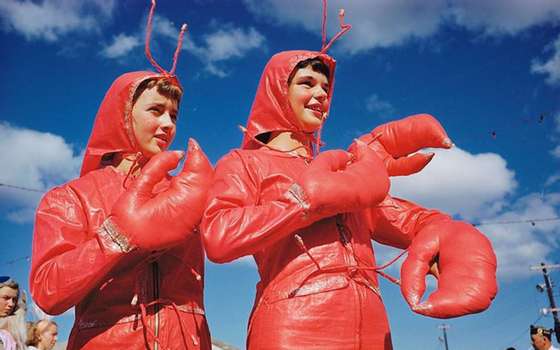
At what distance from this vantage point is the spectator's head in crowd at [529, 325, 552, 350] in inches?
318

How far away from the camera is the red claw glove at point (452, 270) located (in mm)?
2217

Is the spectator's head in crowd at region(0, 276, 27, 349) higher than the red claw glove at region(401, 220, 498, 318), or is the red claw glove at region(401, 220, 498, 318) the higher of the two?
the spectator's head in crowd at region(0, 276, 27, 349)

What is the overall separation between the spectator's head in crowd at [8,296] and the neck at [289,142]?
3.17 meters

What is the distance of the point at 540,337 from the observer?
8148mm

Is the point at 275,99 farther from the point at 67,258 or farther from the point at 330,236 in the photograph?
the point at 67,258

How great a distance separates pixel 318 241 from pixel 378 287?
1.28 ft

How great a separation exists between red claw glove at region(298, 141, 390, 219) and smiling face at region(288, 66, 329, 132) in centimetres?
49

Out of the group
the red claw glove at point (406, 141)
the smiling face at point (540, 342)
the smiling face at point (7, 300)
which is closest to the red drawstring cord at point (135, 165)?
the red claw glove at point (406, 141)

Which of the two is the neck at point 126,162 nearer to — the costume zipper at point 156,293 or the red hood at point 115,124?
the red hood at point 115,124

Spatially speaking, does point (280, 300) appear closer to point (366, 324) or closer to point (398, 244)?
point (366, 324)

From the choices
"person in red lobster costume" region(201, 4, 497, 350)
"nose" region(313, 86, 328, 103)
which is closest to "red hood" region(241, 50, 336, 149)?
"person in red lobster costume" region(201, 4, 497, 350)

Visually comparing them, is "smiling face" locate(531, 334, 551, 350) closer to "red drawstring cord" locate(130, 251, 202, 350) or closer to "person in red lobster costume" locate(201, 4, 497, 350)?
"person in red lobster costume" locate(201, 4, 497, 350)

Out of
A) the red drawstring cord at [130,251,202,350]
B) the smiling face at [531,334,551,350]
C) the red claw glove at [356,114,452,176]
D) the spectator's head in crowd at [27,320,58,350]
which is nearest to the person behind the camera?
the red drawstring cord at [130,251,202,350]

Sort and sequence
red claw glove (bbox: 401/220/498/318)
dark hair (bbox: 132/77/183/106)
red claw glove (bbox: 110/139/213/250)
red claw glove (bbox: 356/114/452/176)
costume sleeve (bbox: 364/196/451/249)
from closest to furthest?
1. red claw glove (bbox: 401/220/498/318)
2. red claw glove (bbox: 110/139/213/250)
3. red claw glove (bbox: 356/114/452/176)
4. costume sleeve (bbox: 364/196/451/249)
5. dark hair (bbox: 132/77/183/106)
